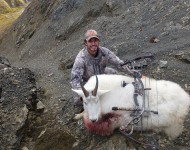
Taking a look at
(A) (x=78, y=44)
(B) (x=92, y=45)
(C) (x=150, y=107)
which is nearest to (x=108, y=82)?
(C) (x=150, y=107)

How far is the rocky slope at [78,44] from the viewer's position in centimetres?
812

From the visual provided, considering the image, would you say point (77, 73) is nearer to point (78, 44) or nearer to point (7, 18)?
point (78, 44)

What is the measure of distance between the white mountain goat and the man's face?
159 centimetres

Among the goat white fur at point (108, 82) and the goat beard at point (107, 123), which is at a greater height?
the goat white fur at point (108, 82)

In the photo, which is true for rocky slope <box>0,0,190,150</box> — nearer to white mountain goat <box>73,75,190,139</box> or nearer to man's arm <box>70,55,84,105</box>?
white mountain goat <box>73,75,190,139</box>

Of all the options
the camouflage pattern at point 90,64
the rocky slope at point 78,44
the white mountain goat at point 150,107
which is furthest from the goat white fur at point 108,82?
the camouflage pattern at point 90,64

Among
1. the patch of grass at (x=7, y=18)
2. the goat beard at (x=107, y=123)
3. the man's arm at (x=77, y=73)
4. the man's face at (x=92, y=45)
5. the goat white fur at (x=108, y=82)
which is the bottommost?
the goat beard at (x=107, y=123)

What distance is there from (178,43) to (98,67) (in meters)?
4.87

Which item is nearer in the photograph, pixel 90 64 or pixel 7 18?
pixel 90 64

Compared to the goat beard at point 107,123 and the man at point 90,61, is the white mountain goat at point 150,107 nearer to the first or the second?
the goat beard at point 107,123

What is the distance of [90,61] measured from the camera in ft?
27.9

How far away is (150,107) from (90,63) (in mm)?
2249

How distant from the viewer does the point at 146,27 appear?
14.9 meters

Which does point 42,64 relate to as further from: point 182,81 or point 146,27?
point 182,81
